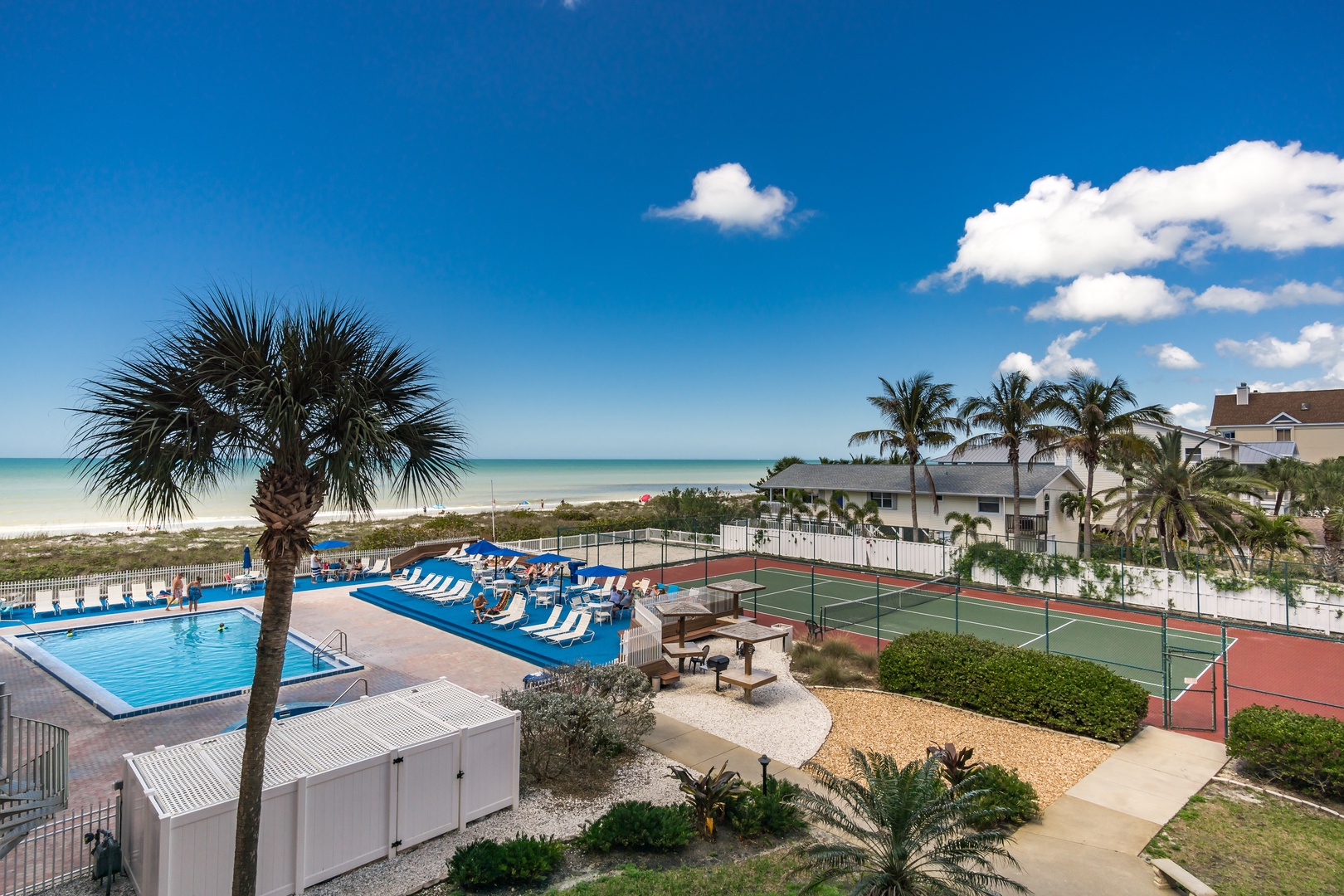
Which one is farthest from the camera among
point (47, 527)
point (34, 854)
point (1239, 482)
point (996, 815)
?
point (47, 527)

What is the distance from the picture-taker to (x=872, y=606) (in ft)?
73.7

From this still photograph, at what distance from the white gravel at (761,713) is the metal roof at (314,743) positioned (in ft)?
16.4

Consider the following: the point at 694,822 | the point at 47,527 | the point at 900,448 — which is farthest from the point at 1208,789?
the point at 47,527

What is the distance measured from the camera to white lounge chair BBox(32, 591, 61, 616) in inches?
860

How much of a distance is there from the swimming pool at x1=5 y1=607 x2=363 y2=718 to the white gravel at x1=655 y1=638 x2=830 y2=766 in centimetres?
840

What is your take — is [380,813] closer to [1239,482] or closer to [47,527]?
[1239,482]

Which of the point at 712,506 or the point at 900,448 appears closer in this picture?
the point at 900,448

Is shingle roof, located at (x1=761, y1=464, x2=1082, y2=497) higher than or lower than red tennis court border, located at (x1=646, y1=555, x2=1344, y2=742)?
higher

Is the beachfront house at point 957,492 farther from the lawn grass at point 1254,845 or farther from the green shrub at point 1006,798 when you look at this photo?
the green shrub at point 1006,798

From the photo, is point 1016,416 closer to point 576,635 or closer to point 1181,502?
point 1181,502

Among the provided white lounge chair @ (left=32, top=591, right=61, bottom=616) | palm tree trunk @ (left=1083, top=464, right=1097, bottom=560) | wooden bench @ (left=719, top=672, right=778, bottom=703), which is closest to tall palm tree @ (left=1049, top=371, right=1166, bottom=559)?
palm tree trunk @ (left=1083, top=464, right=1097, bottom=560)

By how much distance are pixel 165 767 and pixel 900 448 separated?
34.4m

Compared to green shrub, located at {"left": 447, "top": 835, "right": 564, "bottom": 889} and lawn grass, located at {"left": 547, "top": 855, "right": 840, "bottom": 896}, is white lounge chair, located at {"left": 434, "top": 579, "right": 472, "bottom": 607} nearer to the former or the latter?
green shrub, located at {"left": 447, "top": 835, "right": 564, "bottom": 889}

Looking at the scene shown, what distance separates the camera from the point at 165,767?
7.46 meters
